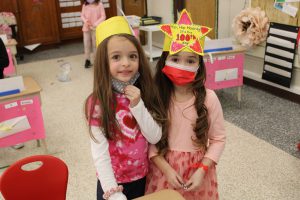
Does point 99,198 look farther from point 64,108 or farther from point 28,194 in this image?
point 64,108

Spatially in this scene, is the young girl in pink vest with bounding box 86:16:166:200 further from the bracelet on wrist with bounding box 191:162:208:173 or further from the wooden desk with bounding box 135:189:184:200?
the bracelet on wrist with bounding box 191:162:208:173

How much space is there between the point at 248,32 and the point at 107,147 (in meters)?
3.09

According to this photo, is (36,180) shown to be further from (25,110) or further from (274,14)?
(274,14)

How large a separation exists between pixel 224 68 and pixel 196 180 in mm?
2257

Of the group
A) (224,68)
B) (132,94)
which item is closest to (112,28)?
(132,94)

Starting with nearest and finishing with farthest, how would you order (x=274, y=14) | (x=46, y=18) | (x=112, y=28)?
(x=112, y=28) → (x=274, y=14) → (x=46, y=18)

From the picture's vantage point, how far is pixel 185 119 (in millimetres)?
1336

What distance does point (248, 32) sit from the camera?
3838mm

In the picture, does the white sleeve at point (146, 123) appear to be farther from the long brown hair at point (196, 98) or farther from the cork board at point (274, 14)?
the cork board at point (274, 14)

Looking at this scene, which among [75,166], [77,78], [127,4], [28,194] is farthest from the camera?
[127,4]

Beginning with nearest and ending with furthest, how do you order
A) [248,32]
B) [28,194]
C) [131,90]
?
[131,90], [28,194], [248,32]

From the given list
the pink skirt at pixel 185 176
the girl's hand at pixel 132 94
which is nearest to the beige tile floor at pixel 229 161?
the pink skirt at pixel 185 176

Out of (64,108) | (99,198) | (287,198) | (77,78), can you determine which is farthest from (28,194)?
(77,78)

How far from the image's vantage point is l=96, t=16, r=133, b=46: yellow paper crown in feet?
3.80
